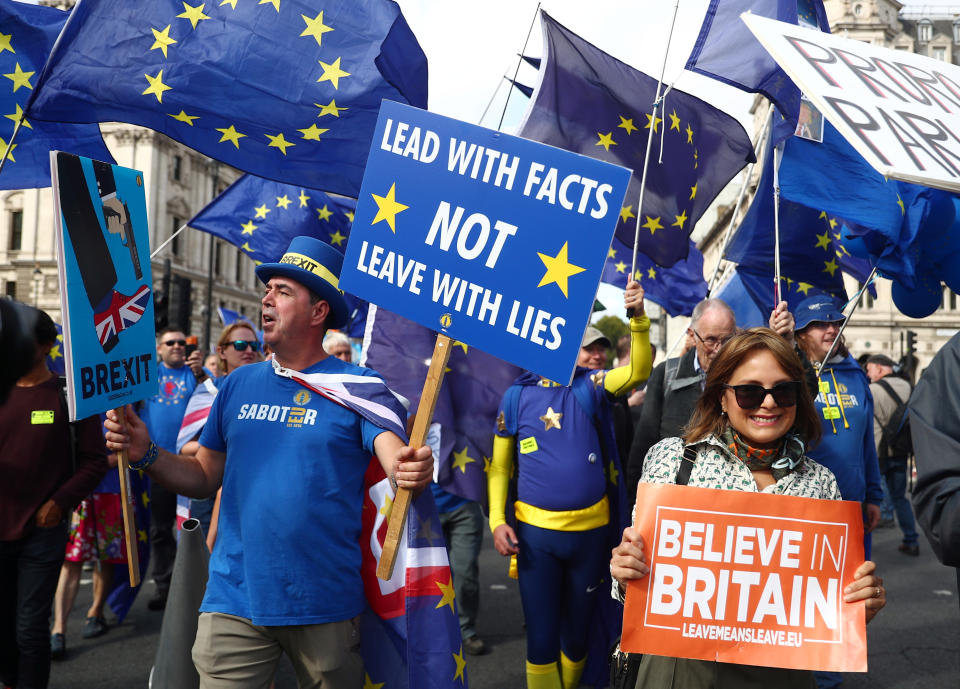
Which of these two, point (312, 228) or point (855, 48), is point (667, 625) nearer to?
point (855, 48)

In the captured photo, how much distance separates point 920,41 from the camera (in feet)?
207

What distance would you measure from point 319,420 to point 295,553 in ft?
1.44

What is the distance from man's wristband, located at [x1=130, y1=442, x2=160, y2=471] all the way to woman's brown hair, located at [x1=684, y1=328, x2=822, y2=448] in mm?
1744

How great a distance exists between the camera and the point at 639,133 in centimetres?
601

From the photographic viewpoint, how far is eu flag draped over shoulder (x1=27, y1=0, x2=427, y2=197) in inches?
167

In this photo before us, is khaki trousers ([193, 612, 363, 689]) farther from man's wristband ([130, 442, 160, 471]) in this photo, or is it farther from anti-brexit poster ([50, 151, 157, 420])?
anti-brexit poster ([50, 151, 157, 420])

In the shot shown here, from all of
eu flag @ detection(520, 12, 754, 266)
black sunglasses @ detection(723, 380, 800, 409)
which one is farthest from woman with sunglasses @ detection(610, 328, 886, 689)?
eu flag @ detection(520, 12, 754, 266)

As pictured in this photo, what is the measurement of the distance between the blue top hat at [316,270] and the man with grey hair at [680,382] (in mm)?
1682

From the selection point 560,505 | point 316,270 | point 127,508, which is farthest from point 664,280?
point 127,508

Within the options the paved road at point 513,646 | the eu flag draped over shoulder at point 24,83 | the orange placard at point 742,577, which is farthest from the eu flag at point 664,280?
the orange placard at point 742,577

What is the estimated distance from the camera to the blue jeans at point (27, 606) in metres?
3.93

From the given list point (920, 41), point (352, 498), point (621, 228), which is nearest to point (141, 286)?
point (352, 498)

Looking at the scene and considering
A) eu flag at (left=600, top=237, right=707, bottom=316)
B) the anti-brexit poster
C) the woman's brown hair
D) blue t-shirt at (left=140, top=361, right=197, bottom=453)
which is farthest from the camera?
eu flag at (left=600, top=237, right=707, bottom=316)

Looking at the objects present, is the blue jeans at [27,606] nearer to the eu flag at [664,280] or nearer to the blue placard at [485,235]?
the blue placard at [485,235]
